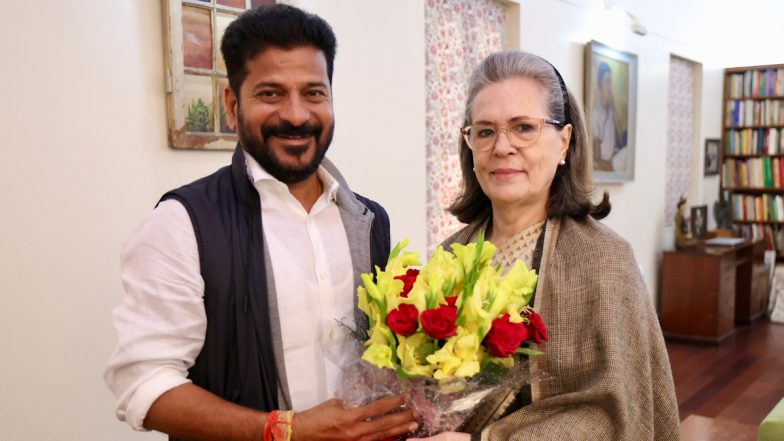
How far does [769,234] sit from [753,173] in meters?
0.75

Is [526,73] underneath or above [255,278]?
above

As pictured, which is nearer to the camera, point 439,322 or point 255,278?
point 439,322

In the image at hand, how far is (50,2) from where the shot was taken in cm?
236

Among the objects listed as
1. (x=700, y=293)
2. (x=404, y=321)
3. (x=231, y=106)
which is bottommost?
(x=700, y=293)

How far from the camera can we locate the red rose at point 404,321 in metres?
1.21

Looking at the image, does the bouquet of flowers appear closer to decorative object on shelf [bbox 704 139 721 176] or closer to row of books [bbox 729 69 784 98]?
Result: decorative object on shelf [bbox 704 139 721 176]

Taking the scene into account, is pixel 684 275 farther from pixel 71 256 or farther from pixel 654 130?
pixel 71 256

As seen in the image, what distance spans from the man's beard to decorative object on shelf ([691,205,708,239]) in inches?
250

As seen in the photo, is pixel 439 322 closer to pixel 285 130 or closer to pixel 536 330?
pixel 536 330

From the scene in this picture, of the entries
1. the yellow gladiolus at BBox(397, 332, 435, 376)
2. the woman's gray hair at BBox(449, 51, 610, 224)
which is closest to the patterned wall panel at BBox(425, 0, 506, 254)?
the woman's gray hair at BBox(449, 51, 610, 224)

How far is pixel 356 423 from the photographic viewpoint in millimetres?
1320

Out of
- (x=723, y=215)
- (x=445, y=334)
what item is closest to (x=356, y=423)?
(x=445, y=334)

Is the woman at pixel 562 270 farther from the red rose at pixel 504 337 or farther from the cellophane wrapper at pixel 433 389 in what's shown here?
the red rose at pixel 504 337

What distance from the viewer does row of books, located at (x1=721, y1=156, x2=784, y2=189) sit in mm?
7871
